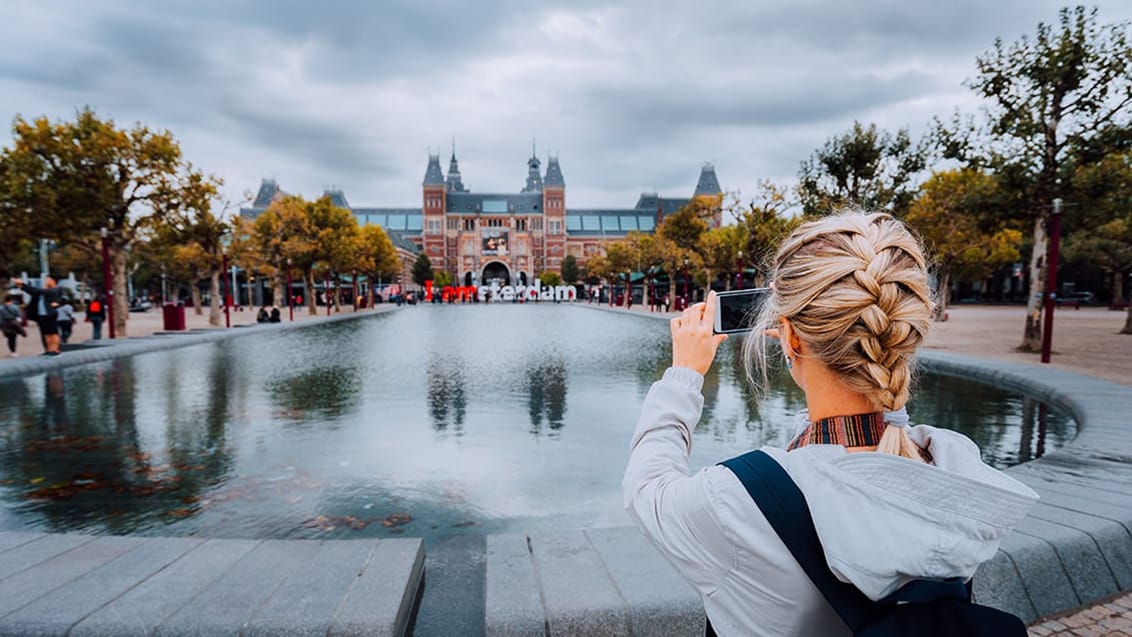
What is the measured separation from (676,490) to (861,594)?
0.30 metres

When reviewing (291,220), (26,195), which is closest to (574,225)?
(291,220)

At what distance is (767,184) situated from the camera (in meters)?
24.3

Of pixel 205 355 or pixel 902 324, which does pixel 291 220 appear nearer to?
pixel 205 355

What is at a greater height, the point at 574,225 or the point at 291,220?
the point at 574,225

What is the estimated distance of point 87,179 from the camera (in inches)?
649

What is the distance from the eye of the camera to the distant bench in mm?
2203

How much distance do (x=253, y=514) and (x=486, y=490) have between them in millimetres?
1630

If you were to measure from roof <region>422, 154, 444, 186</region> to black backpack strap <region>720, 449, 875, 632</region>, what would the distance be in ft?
354

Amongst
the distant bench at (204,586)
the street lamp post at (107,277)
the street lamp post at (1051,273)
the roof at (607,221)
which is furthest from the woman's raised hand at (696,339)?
the roof at (607,221)

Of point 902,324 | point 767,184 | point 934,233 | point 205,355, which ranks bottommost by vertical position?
point 205,355

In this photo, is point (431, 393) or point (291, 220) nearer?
point (431, 393)

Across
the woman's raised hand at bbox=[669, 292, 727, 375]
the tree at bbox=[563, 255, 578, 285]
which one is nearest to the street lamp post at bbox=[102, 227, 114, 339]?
the woman's raised hand at bbox=[669, 292, 727, 375]

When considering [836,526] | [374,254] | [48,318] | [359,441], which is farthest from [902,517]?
[374,254]

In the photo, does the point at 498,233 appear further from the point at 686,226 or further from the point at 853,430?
the point at 853,430
